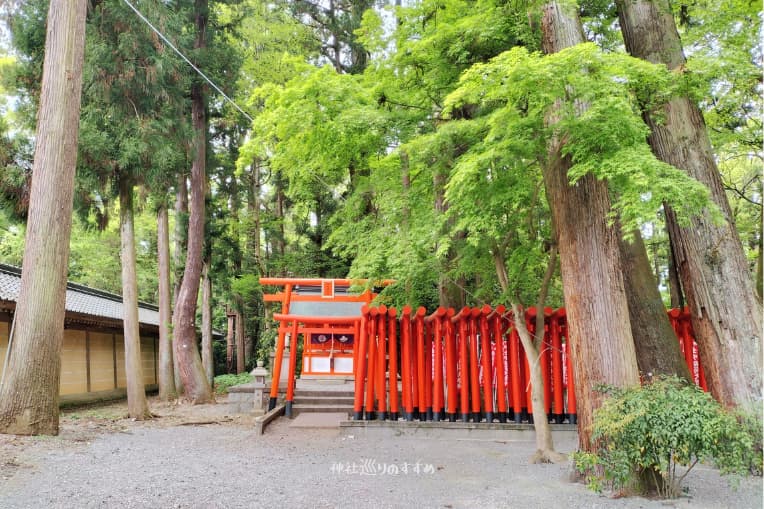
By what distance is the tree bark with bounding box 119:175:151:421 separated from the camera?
9.18 meters

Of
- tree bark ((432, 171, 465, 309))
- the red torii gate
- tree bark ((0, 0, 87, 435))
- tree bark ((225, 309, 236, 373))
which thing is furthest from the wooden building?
tree bark ((432, 171, 465, 309))

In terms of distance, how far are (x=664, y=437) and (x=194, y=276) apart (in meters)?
10.9

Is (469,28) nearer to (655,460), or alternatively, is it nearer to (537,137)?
(537,137)

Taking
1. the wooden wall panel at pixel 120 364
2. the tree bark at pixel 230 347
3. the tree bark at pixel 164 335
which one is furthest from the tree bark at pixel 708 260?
the tree bark at pixel 230 347

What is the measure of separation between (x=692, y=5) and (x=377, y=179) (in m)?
4.69

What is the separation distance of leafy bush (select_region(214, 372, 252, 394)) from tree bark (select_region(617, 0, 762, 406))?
12.8 meters

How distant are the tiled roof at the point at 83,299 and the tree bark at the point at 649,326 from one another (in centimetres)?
969

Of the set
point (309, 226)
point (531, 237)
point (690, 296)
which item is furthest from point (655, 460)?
point (309, 226)

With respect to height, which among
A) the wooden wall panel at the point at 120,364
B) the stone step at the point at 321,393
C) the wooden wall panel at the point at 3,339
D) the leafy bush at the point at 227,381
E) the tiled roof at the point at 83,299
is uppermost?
the tiled roof at the point at 83,299

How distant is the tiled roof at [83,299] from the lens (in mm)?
10328

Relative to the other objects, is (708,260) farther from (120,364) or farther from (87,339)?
(120,364)

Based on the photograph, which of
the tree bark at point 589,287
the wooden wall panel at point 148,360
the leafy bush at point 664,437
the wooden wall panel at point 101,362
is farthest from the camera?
the wooden wall panel at point 148,360

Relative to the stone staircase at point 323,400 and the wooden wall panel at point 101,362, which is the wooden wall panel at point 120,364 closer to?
the wooden wall panel at point 101,362

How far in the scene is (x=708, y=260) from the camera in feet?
18.7
